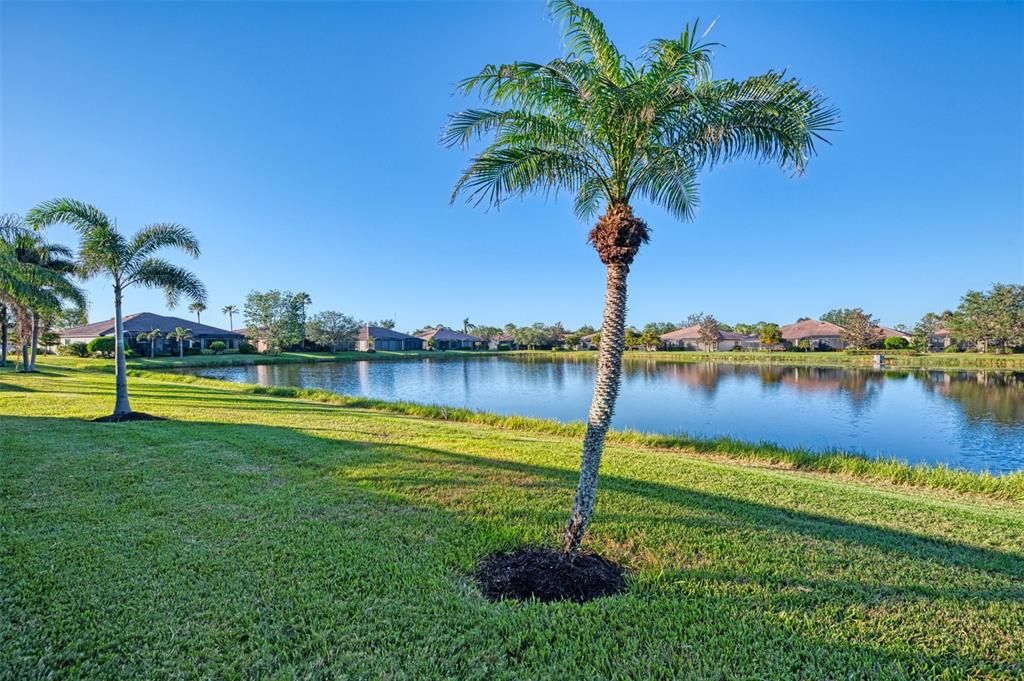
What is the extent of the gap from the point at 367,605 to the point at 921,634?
3687mm

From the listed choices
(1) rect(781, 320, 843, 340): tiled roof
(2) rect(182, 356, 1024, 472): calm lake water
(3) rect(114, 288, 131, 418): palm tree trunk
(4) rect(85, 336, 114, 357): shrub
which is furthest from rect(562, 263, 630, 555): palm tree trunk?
(1) rect(781, 320, 843, 340): tiled roof

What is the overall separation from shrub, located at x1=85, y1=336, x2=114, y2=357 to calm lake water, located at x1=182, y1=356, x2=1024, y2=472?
10.1 meters

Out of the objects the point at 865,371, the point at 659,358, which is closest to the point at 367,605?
the point at 865,371

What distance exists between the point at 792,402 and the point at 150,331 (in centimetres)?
5275

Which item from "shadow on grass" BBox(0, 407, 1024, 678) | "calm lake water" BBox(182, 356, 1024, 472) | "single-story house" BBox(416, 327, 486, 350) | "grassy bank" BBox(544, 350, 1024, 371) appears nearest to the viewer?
"shadow on grass" BBox(0, 407, 1024, 678)

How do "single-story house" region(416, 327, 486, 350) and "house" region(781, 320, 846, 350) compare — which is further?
"single-story house" region(416, 327, 486, 350)

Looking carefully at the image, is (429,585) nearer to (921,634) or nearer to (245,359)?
(921,634)

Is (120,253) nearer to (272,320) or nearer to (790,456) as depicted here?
(790,456)

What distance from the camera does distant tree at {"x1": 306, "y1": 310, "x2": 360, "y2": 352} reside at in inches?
2242

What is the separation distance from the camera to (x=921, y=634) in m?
3.05

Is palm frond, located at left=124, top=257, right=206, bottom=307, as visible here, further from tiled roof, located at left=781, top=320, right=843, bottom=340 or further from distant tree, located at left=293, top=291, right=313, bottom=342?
tiled roof, located at left=781, top=320, right=843, bottom=340

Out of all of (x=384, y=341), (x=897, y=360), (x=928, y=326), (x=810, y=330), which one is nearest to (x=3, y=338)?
(x=384, y=341)

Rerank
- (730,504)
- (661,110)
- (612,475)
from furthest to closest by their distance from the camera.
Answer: (612,475) → (730,504) → (661,110)

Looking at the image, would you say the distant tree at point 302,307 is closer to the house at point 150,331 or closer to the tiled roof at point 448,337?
the house at point 150,331
